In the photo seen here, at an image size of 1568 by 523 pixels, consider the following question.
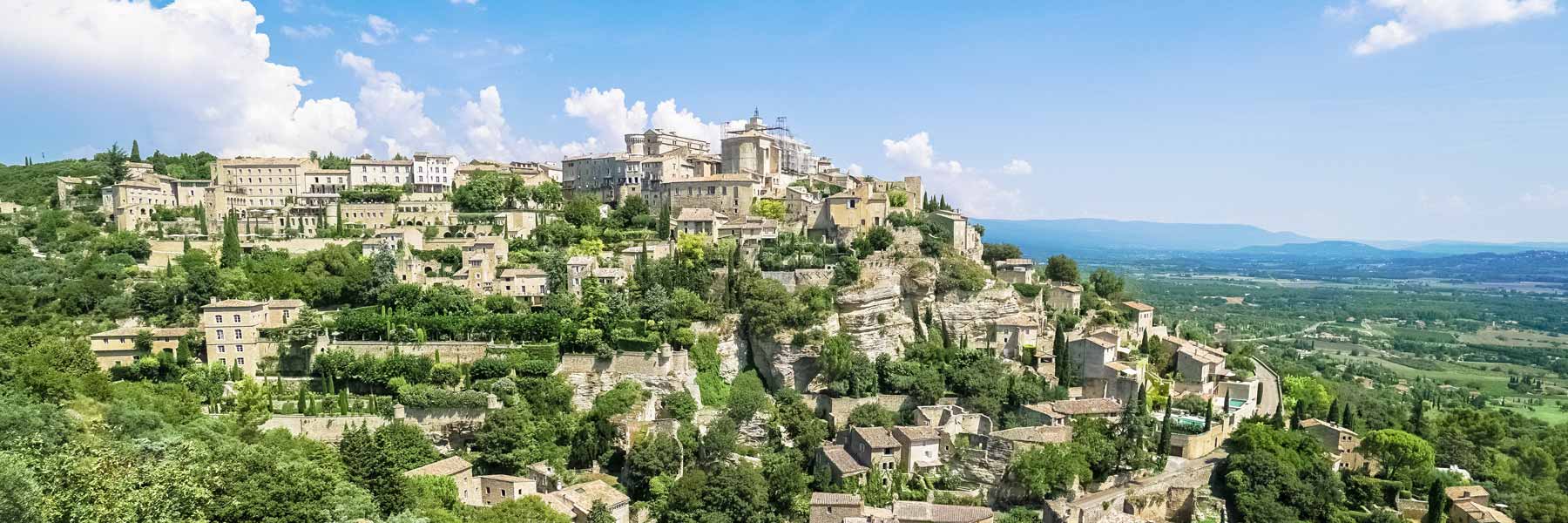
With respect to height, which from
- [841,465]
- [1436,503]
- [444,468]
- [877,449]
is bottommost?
[1436,503]

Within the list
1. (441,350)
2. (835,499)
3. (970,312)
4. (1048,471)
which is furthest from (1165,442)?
(441,350)

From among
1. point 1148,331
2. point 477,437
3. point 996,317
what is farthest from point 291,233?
point 1148,331

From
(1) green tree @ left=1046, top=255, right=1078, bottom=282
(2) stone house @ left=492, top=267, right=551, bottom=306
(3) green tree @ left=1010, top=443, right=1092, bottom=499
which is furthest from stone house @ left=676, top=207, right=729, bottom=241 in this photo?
(3) green tree @ left=1010, top=443, right=1092, bottom=499

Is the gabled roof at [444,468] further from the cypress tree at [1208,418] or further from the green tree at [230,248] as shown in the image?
the cypress tree at [1208,418]

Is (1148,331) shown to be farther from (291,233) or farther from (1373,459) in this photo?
(291,233)

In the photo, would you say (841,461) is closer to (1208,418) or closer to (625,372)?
(625,372)

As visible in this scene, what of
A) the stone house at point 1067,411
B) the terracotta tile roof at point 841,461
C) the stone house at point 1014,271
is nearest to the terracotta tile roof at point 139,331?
the terracotta tile roof at point 841,461
